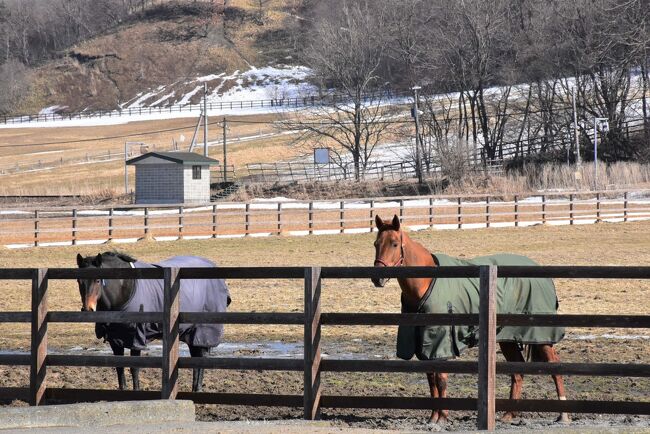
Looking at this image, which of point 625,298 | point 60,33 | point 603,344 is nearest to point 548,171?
point 625,298

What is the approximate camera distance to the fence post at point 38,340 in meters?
8.77

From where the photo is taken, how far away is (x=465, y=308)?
8.64 m

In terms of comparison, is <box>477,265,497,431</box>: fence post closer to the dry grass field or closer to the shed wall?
the shed wall

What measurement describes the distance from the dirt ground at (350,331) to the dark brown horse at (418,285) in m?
0.25

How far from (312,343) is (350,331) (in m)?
6.96

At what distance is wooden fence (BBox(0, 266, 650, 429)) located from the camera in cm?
754

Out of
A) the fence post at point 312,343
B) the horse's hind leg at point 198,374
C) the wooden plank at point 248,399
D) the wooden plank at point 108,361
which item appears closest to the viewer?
the fence post at point 312,343

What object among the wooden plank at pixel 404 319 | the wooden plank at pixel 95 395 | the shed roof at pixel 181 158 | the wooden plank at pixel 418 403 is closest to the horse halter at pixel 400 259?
the wooden plank at pixel 404 319

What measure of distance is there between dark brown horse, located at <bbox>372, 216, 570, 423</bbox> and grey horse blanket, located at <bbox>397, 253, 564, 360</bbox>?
0.34 ft

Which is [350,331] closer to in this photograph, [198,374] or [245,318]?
[198,374]

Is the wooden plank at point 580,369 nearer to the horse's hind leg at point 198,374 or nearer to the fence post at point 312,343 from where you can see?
the fence post at point 312,343

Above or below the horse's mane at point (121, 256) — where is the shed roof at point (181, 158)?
above

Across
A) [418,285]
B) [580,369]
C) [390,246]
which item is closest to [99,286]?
[390,246]

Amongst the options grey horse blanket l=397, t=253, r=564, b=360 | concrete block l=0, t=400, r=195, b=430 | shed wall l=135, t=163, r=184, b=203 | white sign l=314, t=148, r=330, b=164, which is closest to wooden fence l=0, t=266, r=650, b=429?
grey horse blanket l=397, t=253, r=564, b=360
